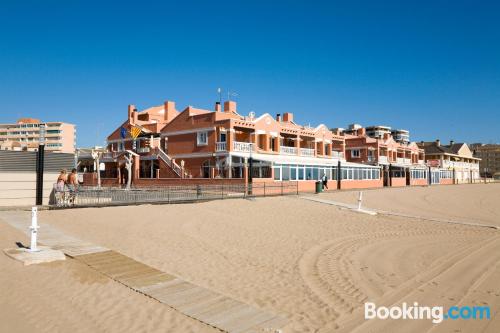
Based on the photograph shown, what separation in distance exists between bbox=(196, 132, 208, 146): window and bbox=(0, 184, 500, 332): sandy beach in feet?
75.5

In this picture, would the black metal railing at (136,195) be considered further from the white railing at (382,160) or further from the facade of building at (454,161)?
the facade of building at (454,161)

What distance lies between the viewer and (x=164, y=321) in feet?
17.3

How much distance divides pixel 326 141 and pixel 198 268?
44.2m

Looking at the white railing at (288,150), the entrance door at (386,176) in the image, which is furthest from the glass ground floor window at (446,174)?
the white railing at (288,150)

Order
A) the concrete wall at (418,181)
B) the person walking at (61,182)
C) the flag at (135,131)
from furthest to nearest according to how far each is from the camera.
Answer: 1. the concrete wall at (418,181)
2. the flag at (135,131)
3. the person walking at (61,182)

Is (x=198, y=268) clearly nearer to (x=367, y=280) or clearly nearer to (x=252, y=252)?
(x=252, y=252)

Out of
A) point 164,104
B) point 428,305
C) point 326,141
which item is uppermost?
point 164,104

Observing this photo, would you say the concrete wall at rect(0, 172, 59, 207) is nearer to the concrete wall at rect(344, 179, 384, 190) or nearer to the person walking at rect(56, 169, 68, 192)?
the person walking at rect(56, 169, 68, 192)

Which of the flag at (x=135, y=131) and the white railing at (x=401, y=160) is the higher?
the flag at (x=135, y=131)

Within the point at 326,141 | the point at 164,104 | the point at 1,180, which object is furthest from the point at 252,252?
the point at 164,104

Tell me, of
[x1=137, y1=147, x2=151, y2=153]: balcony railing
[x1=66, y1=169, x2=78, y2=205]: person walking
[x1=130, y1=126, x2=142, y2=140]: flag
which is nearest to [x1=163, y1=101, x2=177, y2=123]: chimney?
[x1=130, y1=126, x2=142, y2=140]: flag

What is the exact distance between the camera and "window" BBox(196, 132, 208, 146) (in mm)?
38366

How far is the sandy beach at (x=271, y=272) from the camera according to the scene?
5.41 m

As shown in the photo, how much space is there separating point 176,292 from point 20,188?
55.0 feet
